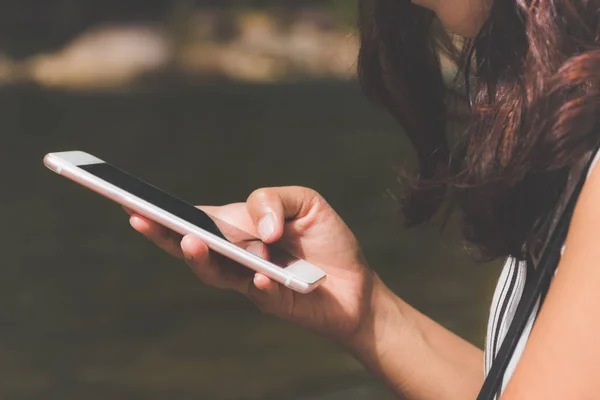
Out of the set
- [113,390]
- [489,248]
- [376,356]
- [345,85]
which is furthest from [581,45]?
[345,85]

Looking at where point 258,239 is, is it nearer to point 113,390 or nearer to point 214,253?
point 214,253

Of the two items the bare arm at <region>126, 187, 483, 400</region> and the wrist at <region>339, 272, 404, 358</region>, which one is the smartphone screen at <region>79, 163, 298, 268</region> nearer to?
the bare arm at <region>126, 187, 483, 400</region>

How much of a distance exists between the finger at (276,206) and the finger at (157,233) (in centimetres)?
8

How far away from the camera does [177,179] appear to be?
5297mm

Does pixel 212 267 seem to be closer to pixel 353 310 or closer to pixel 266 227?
pixel 266 227

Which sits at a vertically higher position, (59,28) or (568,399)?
(568,399)

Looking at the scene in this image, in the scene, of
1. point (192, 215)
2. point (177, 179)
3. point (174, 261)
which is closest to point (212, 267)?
point (192, 215)

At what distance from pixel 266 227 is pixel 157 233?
0.11m

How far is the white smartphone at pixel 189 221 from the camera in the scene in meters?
0.78

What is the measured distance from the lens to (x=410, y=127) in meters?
0.98

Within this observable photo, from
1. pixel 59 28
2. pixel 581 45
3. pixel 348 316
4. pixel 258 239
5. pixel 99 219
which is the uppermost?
pixel 581 45

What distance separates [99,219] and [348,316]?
3891mm

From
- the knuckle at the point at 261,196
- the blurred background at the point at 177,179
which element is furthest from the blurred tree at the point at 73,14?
Result: the knuckle at the point at 261,196

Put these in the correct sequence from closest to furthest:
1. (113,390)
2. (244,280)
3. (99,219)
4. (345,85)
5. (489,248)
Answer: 1. (489,248)
2. (244,280)
3. (113,390)
4. (99,219)
5. (345,85)
